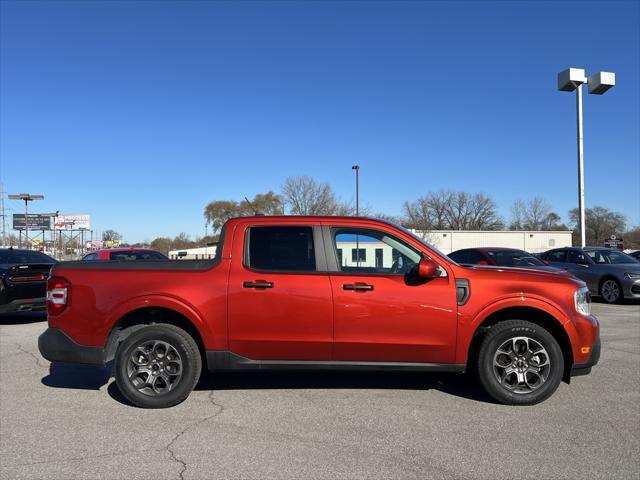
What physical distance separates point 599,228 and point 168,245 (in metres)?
76.1

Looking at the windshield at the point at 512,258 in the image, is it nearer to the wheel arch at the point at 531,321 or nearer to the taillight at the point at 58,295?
the wheel arch at the point at 531,321

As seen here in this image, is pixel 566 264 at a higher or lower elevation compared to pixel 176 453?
higher

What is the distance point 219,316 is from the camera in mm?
4891

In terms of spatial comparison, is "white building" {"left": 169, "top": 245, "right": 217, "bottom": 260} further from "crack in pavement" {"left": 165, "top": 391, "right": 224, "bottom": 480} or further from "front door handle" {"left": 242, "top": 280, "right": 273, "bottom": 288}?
"crack in pavement" {"left": 165, "top": 391, "right": 224, "bottom": 480}

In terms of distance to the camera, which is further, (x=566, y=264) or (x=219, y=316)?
(x=566, y=264)

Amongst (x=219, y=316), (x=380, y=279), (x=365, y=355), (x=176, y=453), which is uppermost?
(x=380, y=279)

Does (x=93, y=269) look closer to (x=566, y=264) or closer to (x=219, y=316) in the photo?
(x=219, y=316)

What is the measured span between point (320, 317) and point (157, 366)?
171 centimetres

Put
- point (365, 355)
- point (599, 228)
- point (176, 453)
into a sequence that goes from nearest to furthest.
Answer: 1. point (176, 453)
2. point (365, 355)
3. point (599, 228)

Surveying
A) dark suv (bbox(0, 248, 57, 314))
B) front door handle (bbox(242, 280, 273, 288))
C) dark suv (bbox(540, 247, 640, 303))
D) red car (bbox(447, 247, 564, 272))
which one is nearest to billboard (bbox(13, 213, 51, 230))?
dark suv (bbox(0, 248, 57, 314))

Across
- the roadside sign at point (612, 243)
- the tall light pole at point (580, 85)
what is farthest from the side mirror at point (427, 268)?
the roadside sign at point (612, 243)

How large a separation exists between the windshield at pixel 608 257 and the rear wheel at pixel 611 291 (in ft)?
2.68

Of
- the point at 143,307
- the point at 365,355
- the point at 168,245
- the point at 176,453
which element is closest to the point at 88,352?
the point at 143,307

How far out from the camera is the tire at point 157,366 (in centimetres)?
491
